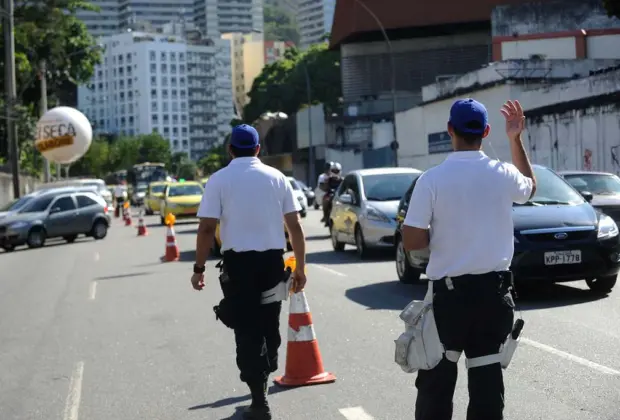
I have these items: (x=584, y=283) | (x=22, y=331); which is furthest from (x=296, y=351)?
(x=584, y=283)

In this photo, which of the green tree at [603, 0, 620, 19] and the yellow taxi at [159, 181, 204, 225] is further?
the green tree at [603, 0, 620, 19]

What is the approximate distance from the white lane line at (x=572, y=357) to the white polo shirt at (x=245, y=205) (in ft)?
9.38

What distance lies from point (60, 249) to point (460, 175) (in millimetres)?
26202

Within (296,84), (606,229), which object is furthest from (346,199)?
(296,84)

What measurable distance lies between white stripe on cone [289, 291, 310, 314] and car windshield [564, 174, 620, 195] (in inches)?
A: 494

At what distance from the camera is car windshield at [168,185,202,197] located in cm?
3944

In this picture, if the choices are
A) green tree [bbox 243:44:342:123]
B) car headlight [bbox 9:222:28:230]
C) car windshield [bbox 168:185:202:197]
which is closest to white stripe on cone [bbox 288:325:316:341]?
car headlight [bbox 9:222:28:230]

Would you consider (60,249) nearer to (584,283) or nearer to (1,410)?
(584,283)

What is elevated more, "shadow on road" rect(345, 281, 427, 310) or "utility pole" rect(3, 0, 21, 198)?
"utility pole" rect(3, 0, 21, 198)

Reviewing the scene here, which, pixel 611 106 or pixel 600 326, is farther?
pixel 611 106

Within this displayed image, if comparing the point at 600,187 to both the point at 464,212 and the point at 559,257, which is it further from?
the point at 464,212

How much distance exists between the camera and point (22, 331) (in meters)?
12.8

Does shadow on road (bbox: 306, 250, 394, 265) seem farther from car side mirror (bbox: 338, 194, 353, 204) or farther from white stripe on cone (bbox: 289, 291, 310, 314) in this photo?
white stripe on cone (bbox: 289, 291, 310, 314)

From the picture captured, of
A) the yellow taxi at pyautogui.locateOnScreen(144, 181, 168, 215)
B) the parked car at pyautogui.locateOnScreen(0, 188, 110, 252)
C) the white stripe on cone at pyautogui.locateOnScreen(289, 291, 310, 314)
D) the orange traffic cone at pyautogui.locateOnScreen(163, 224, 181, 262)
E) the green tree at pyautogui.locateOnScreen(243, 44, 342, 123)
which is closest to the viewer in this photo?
the white stripe on cone at pyautogui.locateOnScreen(289, 291, 310, 314)
